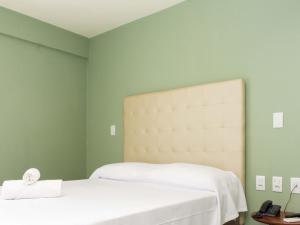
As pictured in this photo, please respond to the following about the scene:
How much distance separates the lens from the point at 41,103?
11.3 feet

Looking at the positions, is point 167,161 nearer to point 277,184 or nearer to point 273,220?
point 277,184

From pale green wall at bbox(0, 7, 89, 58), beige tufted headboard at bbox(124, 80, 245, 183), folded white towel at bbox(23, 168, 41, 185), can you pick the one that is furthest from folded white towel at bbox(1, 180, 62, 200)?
pale green wall at bbox(0, 7, 89, 58)

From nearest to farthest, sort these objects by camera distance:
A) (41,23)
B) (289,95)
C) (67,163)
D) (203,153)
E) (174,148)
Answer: (289,95)
(203,153)
(174,148)
(41,23)
(67,163)

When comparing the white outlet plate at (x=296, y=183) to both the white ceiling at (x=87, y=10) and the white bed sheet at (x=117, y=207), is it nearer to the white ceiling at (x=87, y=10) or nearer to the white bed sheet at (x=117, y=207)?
the white bed sheet at (x=117, y=207)

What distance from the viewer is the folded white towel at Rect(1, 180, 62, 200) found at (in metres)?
1.87

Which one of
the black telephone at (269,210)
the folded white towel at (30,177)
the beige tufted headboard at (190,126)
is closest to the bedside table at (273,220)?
the black telephone at (269,210)

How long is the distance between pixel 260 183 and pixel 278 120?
→ 509 millimetres

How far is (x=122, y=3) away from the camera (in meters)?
3.04

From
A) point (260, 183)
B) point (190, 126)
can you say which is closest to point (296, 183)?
point (260, 183)

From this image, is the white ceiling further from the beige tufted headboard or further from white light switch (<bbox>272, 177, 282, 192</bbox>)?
white light switch (<bbox>272, 177, 282, 192</bbox>)

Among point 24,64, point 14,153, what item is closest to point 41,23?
point 24,64

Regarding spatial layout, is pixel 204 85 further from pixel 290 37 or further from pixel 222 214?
pixel 222 214

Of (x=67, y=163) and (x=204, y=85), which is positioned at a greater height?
(x=204, y=85)

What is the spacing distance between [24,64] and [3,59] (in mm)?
232
